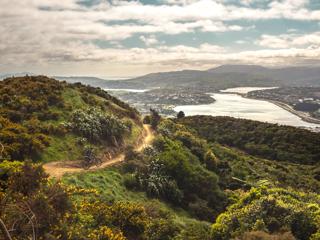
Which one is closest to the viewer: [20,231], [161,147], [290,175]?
[20,231]

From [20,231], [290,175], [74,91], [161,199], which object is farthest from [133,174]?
[290,175]

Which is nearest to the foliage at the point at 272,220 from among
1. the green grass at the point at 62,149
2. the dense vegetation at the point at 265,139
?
the green grass at the point at 62,149

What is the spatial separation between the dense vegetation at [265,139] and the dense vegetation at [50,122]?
119 feet

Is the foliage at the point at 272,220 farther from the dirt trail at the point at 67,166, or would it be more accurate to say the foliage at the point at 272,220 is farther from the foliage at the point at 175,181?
the dirt trail at the point at 67,166

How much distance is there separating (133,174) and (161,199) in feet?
11.2

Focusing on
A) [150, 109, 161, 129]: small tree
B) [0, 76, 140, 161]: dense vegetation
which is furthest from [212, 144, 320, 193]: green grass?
[0, 76, 140, 161]: dense vegetation

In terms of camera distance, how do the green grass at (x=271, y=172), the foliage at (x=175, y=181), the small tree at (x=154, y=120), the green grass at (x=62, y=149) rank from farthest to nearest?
the small tree at (x=154, y=120), the green grass at (x=271, y=172), the foliage at (x=175, y=181), the green grass at (x=62, y=149)

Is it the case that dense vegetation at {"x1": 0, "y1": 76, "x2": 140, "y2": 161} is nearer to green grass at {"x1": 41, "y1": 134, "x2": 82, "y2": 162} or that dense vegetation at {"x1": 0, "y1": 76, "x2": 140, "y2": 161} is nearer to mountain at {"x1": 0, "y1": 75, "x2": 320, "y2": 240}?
green grass at {"x1": 41, "y1": 134, "x2": 82, "y2": 162}

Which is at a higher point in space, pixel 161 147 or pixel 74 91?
pixel 74 91

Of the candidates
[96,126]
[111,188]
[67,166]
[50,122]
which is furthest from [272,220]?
[50,122]

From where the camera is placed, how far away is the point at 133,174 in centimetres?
3181

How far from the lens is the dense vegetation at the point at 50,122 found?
29.5m

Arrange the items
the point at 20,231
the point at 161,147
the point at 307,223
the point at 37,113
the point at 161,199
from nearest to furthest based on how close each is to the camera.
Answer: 1. the point at 20,231
2. the point at 307,223
3. the point at 161,199
4. the point at 37,113
5. the point at 161,147

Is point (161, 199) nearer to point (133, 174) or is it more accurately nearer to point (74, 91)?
point (133, 174)
